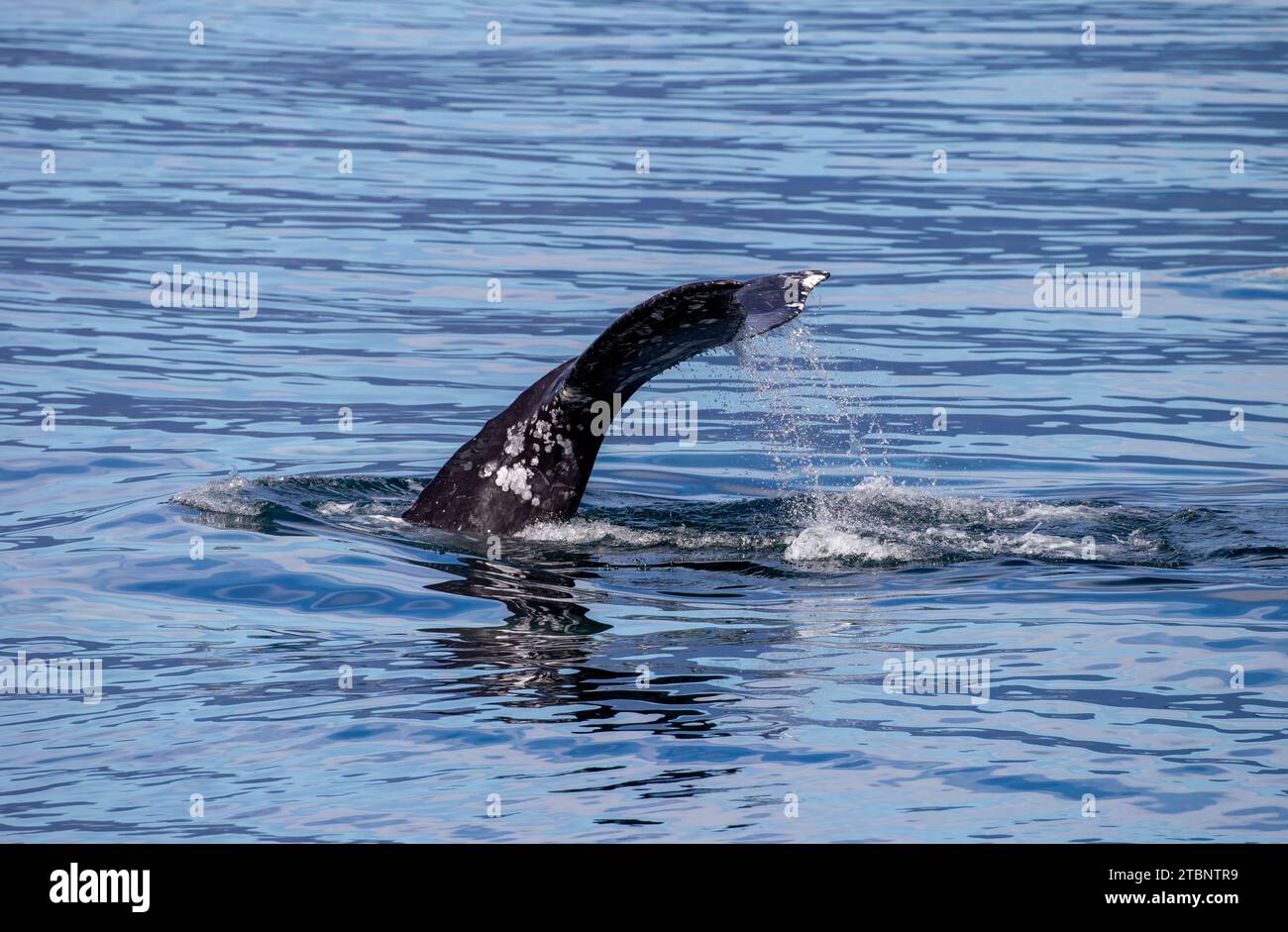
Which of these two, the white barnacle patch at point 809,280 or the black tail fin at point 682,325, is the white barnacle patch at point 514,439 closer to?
the black tail fin at point 682,325

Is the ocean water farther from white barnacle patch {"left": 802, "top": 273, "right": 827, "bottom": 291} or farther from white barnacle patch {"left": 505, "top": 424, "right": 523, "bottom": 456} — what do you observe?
white barnacle patch {"left": 802, "top": 273, "right": 827, "bottom": 291}

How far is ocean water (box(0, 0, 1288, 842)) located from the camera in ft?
24.5

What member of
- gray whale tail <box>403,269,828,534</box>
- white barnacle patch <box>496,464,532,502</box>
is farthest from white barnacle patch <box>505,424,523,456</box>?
white barnacle patch <box>496,464,532,502</box>

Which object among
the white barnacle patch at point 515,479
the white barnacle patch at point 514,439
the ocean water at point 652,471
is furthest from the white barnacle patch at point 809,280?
the white barnacle patch at point 515,479

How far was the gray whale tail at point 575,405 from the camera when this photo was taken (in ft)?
30.0

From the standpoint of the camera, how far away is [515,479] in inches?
419

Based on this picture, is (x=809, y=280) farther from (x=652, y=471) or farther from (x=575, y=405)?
(x=652, y=471)

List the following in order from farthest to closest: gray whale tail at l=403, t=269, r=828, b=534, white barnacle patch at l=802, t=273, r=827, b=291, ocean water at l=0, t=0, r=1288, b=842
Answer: gray whale tail at l=403, t=269, r=828, b=534 → white barnacle patch at l=802, t=273, r=827, b=291 → ocean water at l=0, t=0, r=1288, b=842

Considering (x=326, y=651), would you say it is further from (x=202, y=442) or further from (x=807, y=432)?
(x=807, y=432)

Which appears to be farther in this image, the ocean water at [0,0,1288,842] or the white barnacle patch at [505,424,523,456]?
the white barnacle patch at [505,424,523,456]

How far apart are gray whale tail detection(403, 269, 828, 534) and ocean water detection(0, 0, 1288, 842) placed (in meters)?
0.21

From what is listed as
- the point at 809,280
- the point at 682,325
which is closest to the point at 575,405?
the point at 682,325

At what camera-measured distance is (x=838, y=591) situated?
32.7ft

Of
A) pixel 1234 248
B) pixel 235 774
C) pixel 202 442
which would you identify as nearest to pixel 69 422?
pixel 202 442
